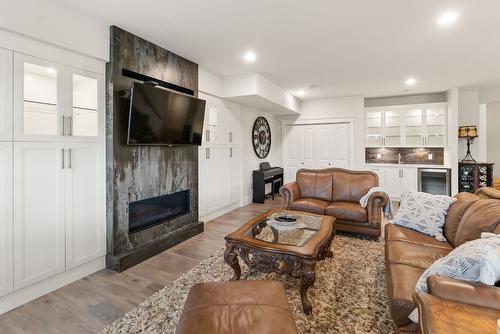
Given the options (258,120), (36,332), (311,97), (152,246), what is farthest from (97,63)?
(311,97)

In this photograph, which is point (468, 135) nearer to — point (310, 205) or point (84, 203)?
point (310, 205)

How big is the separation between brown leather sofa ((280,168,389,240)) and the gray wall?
1745mm

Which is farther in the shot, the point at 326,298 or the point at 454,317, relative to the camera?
the point at 326,298

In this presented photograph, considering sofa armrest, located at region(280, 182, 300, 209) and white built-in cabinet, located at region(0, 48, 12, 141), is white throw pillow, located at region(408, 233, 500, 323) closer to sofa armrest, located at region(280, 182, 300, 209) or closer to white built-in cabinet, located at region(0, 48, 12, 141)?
sofa armrest, located at region(280, 182, 300, 209)

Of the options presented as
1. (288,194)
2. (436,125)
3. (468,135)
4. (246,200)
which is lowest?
(246,200)

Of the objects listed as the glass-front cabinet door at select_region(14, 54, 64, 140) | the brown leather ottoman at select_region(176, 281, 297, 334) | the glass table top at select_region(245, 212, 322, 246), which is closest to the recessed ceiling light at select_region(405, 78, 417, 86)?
the glass table top at select_region(245, 212, 322, 246)

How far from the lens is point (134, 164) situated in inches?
117

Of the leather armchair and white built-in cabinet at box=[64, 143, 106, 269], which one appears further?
white built-in cabinet at box=[64, 143, 106, 269]

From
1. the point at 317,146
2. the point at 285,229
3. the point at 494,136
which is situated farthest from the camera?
the point at 494,136

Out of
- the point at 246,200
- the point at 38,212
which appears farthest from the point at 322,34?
the point at 246,200

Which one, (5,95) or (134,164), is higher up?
(5,95)

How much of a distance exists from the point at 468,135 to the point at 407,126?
119 centimetres

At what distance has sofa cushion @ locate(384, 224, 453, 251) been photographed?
2.25m

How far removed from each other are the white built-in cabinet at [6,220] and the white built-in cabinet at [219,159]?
8.10 feet
